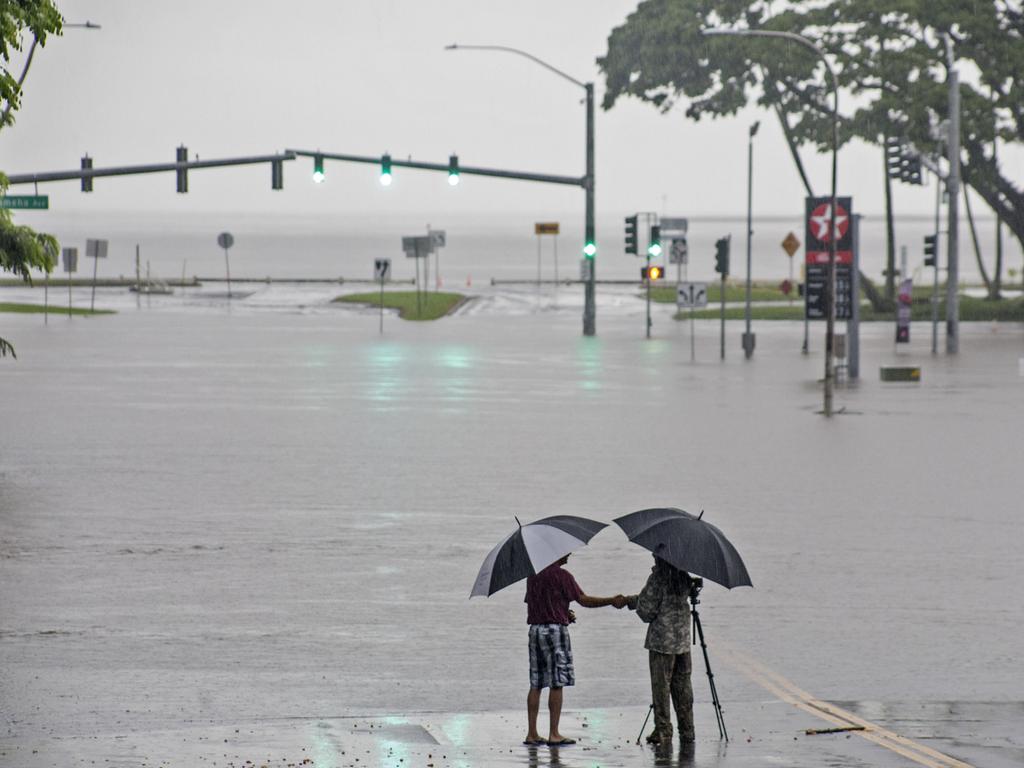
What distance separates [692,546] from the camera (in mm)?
9562

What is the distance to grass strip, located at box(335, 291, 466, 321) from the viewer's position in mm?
73500

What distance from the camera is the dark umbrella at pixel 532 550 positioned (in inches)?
376

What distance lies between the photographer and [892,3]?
69188 millimetres

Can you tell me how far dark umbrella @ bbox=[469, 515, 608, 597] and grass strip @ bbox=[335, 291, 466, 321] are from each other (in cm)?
6066

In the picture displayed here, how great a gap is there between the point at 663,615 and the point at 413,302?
71.5 meters

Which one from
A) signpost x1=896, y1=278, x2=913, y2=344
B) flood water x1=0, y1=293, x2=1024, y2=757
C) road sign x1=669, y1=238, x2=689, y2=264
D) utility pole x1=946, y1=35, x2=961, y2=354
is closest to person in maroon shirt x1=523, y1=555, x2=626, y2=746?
flood water x1=0, y1=293, x2=1024, y2=757

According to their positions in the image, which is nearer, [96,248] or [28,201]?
[28,201]

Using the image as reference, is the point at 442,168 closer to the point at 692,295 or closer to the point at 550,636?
the point at 692,295

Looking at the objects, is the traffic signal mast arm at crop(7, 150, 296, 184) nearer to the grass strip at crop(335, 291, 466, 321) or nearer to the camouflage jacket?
the grass strip at crop(335, 291, 466, 321)

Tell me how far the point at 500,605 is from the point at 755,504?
585 centimetres

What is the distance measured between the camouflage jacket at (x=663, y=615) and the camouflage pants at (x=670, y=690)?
0.19ft

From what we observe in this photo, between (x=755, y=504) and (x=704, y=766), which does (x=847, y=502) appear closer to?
(x=755, y=504)

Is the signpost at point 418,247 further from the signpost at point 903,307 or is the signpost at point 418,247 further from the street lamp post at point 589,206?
the signpost at point 903,307

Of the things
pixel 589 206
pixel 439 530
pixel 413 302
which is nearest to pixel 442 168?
pixel 589 206
